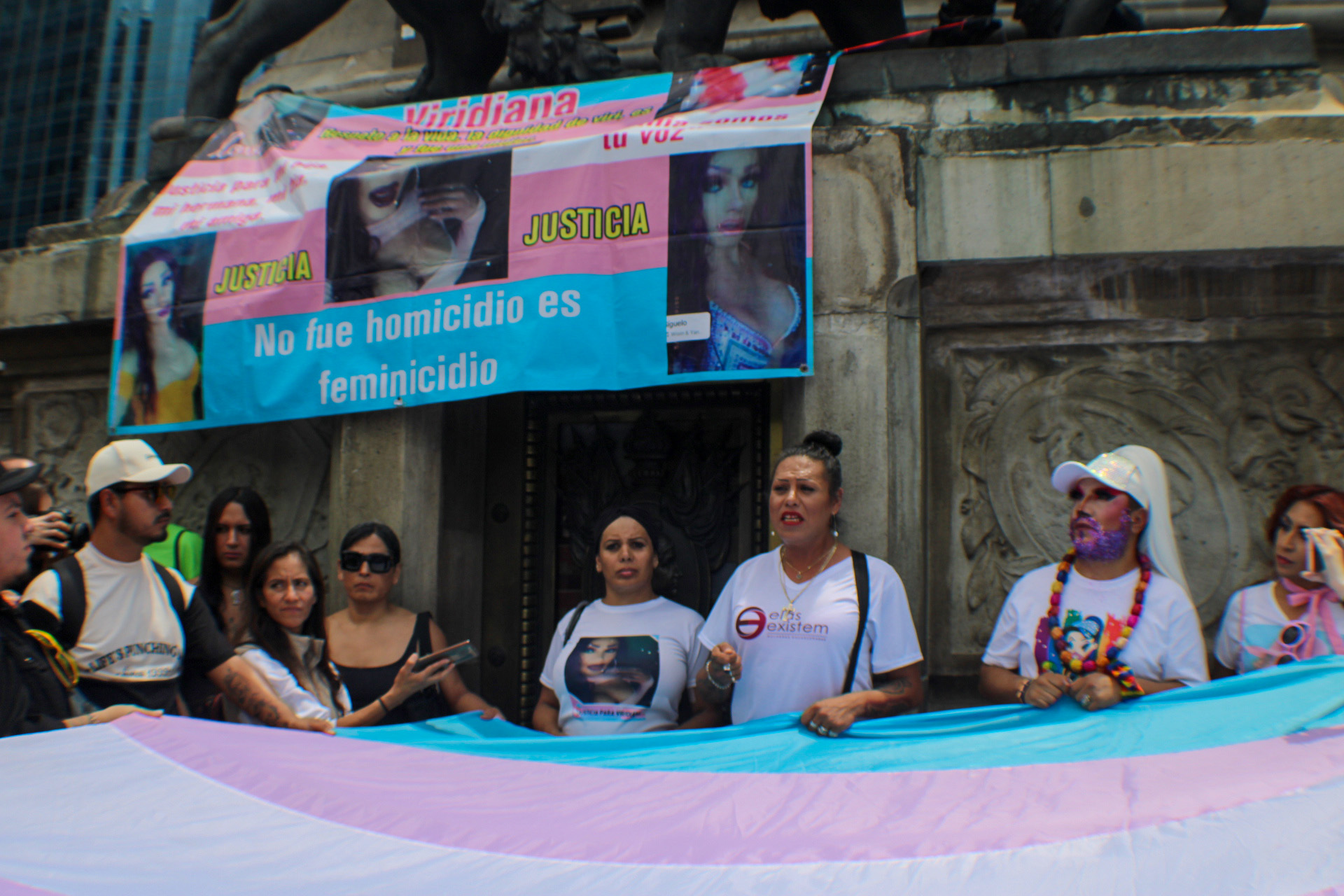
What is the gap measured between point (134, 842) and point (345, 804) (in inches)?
20.7

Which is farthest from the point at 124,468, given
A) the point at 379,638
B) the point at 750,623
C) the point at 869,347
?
the point at 869,347

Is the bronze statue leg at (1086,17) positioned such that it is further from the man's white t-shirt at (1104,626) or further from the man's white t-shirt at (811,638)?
the man's white t-shirt at (811,638)

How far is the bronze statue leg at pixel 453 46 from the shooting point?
631 cm

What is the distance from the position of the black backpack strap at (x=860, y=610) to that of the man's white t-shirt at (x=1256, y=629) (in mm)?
1269

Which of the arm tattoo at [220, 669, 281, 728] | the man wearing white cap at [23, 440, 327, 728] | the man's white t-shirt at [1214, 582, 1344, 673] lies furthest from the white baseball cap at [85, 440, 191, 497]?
the man's white t-shirt at [1214, 582, 1344, 673]

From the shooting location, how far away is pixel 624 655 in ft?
13.6

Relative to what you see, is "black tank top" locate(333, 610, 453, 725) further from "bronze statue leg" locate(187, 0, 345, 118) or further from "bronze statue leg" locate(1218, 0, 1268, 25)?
"bronze statue leg" locate(1218, 0, 1268, 25)

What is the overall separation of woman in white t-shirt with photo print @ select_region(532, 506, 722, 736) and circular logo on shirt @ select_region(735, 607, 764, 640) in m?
0.30

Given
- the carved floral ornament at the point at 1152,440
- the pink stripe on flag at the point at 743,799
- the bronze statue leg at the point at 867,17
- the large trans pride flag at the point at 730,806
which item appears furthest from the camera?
the bronze statue leg at the point at 867,17

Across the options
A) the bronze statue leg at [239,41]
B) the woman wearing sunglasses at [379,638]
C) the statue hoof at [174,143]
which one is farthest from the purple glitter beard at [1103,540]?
the statue hoof at [174,143]

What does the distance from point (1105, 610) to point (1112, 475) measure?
1.55ft

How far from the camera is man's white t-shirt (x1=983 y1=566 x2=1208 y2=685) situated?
11.5 feet

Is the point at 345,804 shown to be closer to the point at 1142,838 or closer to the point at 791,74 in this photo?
the point at 1142,838

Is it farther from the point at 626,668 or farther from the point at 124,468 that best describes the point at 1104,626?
the point at 124,468
